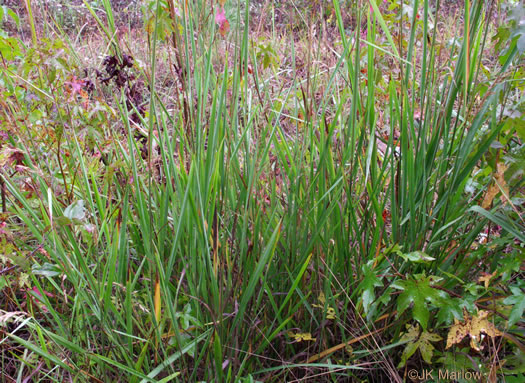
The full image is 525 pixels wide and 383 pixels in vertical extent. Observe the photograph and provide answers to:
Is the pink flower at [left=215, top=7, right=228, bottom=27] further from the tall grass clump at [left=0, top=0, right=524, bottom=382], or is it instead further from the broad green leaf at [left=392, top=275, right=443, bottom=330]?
the broad green leaf at [left=392, top=275, right=443, bottom=330]

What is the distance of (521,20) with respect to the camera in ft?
2.74

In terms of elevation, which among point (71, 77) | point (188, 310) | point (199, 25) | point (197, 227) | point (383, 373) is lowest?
point (383, 373)

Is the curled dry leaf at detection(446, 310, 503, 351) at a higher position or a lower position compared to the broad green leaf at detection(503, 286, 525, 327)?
lower

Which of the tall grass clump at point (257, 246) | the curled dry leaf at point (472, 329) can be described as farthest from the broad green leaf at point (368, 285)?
the curled dry leaf at point (472, 329)

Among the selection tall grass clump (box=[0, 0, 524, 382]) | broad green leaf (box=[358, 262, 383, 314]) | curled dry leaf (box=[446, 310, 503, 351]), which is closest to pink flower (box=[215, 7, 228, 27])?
tall grass clump (box=[0, 0, 524, 382])

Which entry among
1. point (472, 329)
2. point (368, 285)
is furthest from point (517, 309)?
point (368, 285)

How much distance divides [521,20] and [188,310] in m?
0.85

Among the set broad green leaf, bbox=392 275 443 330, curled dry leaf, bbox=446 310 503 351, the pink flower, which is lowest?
curled dry leaf, bbox=446 310 503 351

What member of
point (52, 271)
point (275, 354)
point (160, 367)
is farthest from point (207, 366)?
point (52, 271)

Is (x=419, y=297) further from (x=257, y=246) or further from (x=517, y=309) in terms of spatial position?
(x=257, y=246)

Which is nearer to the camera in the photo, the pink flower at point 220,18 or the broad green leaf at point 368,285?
the broad green leaf at point 368,285

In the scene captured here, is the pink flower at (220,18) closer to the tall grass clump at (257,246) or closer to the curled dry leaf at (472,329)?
the tall grass clump at (257,246)

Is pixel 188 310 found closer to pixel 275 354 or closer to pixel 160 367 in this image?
pixel 160 367

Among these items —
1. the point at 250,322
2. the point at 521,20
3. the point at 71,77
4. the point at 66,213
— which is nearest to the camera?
the point at 521,20
